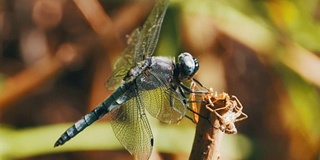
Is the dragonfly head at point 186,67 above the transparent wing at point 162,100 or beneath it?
above

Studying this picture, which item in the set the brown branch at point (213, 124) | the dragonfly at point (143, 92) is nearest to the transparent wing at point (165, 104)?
the dragonfly at point (143, 92)

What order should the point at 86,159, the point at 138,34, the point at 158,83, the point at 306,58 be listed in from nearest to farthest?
the point at 158,83, the point at 138,34, the point at 306,58, the point at 86,159

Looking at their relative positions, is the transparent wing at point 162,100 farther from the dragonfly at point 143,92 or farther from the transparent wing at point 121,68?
the transparent wing at point 121,68

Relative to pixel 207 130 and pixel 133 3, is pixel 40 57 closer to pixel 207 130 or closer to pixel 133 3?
pixel 133 3

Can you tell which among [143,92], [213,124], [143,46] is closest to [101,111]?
[143,92]

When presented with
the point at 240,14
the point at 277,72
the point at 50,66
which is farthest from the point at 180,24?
the point at 50,66

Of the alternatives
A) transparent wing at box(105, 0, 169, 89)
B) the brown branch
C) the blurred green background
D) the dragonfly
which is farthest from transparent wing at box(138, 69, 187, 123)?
the blurred green background
